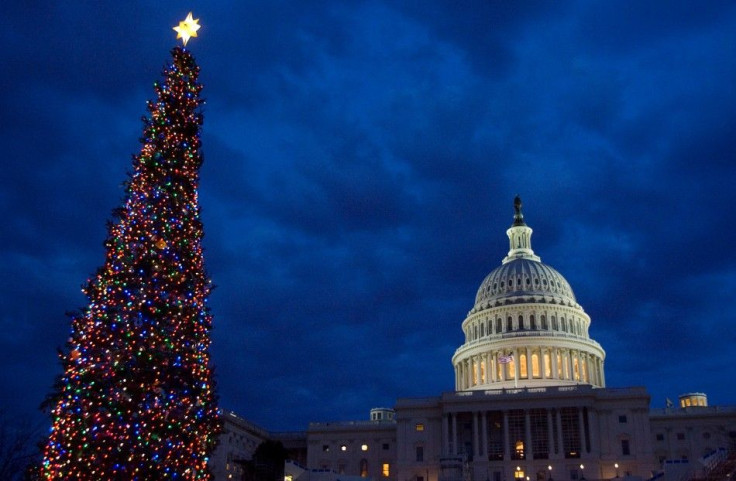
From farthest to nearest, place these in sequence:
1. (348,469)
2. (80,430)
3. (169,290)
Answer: (348,469), (169,290), (80,430)

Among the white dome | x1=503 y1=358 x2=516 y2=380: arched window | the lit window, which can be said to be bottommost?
the lit window

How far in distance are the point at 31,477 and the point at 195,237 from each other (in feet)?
32.1

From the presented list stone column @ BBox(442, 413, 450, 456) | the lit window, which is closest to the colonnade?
stone column @ BBox(442, 413, 450, 456)

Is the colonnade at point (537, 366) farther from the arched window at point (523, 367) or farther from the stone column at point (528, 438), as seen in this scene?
the stone column at point (528, 438)

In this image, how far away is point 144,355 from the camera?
79.7ft

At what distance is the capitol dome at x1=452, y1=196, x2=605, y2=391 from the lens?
105 m

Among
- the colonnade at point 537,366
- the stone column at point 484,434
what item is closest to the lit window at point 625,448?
the stone column at point 484,434

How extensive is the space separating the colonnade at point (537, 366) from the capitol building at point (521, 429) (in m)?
0.17

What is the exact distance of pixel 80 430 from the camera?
77.2 feet

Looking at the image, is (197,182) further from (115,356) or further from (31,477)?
(31,477)

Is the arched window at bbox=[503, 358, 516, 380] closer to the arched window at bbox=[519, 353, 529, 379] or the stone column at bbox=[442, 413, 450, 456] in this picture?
the arched window at bbox=[519, 353, 529, 379]

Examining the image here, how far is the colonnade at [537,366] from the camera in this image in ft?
342

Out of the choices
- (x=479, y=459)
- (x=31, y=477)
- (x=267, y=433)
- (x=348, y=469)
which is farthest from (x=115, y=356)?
(x=267, y=433)

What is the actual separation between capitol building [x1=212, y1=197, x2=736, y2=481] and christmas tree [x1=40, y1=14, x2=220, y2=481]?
4326cm
